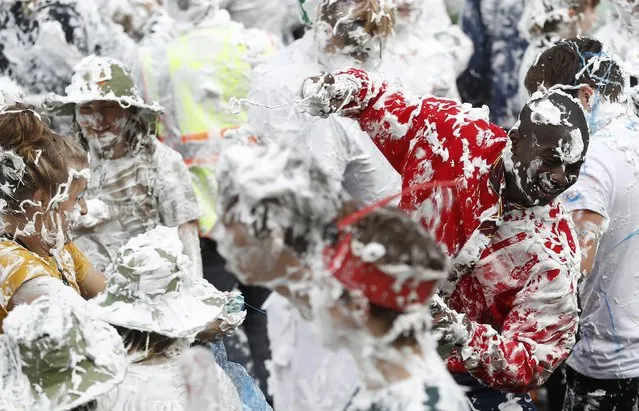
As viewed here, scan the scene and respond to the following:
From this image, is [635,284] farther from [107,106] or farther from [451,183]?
[107,106]

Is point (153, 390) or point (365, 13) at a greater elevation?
point (365, 13)

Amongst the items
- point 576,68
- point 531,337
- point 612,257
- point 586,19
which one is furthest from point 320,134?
point 586,19

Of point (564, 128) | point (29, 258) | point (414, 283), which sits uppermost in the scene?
point (414, 283)

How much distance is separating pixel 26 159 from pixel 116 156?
3.59 feet

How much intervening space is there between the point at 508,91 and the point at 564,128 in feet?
13.5

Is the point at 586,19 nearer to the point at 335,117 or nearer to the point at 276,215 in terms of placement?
the point at 335,117

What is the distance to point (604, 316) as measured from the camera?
3.95m

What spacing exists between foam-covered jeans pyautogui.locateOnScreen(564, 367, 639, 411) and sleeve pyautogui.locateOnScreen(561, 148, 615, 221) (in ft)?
2.21

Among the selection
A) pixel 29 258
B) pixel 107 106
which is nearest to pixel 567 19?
pixel 107 106

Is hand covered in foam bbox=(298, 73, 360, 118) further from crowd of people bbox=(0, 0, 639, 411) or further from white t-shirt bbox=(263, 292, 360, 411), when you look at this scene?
white t-shirt bbox=(263, 292, 360, 411)

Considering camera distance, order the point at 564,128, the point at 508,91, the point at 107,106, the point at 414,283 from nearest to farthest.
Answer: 1. the point at 414,283
2. the point at 564,128
3. the point at 107,106
4. the point at 508,91

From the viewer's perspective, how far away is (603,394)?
3.98 meters

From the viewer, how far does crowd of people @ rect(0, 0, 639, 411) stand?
1985 millimetres

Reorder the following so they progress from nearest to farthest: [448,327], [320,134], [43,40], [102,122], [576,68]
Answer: [448,327] < [576,68] < [102,122] < [320,134] < [43,40]
